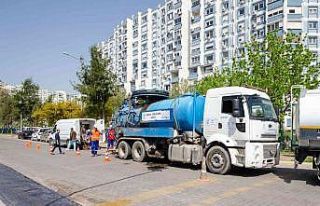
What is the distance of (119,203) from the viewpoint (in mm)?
10125

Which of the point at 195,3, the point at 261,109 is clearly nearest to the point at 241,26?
the point at 195,3

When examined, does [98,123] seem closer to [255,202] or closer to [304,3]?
[255,202]

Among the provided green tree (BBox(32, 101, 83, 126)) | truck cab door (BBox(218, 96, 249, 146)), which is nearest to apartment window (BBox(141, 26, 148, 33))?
green tree (BBox(32, 101, 83, 126))

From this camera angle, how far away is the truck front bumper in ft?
47.3

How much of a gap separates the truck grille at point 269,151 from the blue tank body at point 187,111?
9.38 ft

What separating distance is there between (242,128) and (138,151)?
6.93 m

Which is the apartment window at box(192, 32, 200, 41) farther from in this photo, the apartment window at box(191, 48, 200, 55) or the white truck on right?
the white truck on right

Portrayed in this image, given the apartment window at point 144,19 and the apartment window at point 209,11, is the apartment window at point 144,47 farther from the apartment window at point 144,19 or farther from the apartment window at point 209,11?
the apartment window at point 209,11

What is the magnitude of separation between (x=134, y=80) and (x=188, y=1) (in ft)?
96.9

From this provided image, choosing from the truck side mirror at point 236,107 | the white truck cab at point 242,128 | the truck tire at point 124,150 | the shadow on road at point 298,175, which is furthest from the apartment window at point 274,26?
the truck side mirror at point 236,107

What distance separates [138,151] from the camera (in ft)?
66.5

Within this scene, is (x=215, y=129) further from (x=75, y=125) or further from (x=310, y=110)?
(x=75, y=125)

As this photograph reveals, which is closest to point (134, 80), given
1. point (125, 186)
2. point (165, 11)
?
point (165, 11)

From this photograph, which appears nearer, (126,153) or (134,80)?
(126,153)
